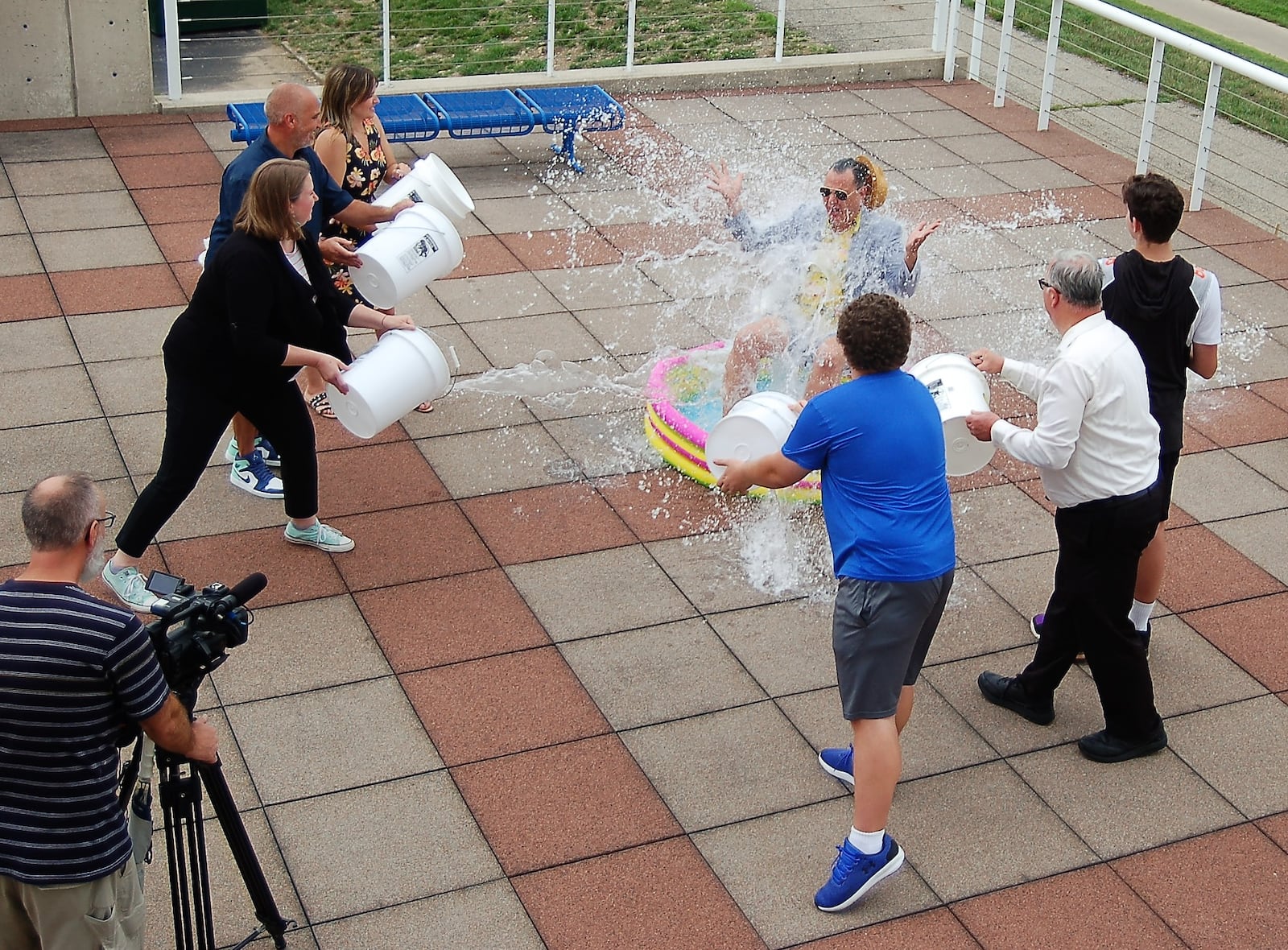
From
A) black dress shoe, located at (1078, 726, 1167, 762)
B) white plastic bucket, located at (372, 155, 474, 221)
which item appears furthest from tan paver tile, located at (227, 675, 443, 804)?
white plastic bucket, located at (372, 155, 474, 221)

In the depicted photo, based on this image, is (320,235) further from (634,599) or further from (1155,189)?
(1155,189)

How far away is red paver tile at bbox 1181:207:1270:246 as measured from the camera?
31.0ft

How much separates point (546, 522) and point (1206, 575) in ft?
8.90

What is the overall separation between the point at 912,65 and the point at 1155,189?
25.4 feet

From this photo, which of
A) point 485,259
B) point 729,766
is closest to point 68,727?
point 729,766

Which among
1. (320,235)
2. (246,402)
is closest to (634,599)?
(246,402)

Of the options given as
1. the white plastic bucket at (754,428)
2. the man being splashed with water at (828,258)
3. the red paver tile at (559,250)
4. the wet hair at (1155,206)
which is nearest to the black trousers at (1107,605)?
the wet hair at (1155,206)

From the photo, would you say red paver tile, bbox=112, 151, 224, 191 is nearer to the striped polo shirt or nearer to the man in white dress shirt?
the man in white dress shirt

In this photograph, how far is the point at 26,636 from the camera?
2996mm

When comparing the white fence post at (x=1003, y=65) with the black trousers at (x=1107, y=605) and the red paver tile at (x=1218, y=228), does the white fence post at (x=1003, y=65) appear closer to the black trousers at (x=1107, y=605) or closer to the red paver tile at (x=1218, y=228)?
the red paver tile at (x=1218, y=228)

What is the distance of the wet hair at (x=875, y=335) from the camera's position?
3.98m

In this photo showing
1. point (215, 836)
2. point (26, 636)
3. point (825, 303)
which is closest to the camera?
point (26, 636)

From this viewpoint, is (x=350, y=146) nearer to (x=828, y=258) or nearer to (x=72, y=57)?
(x=828, y=258)

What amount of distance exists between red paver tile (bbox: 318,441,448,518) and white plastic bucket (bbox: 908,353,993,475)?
2190mm
